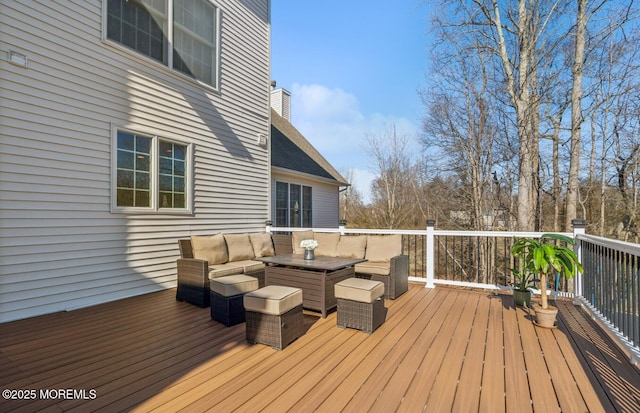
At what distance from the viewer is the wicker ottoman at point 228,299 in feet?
10.7

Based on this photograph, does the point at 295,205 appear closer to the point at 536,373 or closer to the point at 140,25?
the point at 140,25

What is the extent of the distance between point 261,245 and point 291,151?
5.50 m

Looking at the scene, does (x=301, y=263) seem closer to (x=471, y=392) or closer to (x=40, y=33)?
(x=471, y=392)

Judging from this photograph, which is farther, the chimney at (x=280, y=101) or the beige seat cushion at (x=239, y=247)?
the chimney at (x=280, y=101)

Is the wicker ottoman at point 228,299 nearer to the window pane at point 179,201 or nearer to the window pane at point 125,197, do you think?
the window pane at point 125,197

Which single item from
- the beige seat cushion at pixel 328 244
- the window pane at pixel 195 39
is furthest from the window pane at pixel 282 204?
the window pane at pixel 195 39

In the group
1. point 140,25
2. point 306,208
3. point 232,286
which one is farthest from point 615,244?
point 306,208

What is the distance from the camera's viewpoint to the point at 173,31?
16.7 ft

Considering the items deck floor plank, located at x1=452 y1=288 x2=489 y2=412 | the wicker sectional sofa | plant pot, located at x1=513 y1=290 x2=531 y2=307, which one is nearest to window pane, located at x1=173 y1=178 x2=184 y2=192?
the wicker sectional sofa

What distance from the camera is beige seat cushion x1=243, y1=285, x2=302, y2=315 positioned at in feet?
8.66

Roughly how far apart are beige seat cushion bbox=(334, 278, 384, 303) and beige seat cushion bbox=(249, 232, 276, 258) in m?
2.45

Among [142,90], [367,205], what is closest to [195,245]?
[142,90]

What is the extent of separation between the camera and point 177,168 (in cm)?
520

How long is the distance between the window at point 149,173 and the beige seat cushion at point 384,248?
3.21 meters
